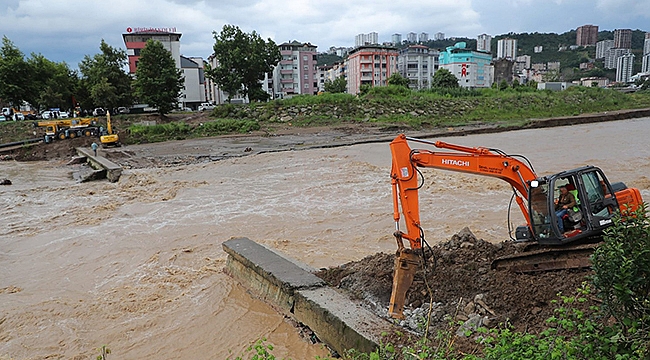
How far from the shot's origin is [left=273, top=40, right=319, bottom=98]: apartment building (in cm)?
7831

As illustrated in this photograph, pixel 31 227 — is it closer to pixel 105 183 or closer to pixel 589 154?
pixel 105 183

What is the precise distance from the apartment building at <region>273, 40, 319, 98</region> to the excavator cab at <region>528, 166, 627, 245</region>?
7409 cm

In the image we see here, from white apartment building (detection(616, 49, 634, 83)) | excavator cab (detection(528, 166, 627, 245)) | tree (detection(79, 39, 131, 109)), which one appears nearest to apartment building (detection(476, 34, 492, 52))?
white apartment building (detection(616, 49, 634, 83))

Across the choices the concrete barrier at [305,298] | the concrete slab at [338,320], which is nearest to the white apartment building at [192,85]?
the concrete barrier at [305,298]

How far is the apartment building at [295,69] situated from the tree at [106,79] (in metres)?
39.3

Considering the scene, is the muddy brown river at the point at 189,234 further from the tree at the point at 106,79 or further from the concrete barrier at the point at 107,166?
the tree at the point at 106,79

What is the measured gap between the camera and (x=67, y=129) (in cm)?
2877

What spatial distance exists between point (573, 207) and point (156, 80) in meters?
34.6

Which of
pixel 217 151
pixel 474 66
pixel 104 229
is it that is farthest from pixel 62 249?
pixel 474 66

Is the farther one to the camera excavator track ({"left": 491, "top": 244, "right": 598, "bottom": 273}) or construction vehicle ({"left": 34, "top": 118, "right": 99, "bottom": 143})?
construction vehicle ({"left": 34, "top": 118, "right": 99, "bottom": 143})

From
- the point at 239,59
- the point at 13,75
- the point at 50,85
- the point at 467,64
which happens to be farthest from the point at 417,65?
the point at 13,75

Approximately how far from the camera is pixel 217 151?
79.4 ft

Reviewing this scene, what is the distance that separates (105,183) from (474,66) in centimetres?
8451

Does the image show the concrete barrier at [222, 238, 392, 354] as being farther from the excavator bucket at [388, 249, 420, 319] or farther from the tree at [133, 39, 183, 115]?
the tree at [133, 39, 183, 115]
